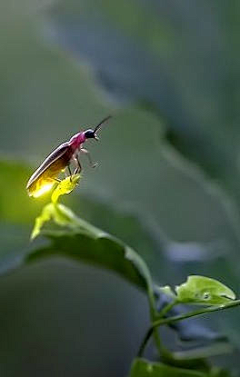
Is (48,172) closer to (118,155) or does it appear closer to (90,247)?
(90,247)

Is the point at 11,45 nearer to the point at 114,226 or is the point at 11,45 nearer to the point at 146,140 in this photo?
the point at 146,140

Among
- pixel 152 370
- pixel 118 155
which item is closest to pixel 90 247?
pixel 152 370

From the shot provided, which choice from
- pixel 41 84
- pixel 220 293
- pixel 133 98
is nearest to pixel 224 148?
pixel 133 98

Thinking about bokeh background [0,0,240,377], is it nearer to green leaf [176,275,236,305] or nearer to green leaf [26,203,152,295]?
green leaf [26,203,152,295]

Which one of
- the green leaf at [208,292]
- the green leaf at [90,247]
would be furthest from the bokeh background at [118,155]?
the green leaf at [208,292]

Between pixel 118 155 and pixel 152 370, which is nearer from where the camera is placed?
pixel 152 370

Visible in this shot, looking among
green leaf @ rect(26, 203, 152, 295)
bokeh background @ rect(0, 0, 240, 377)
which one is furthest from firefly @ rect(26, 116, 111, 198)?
bokeh background @ rect(0, 0, 240, 377)

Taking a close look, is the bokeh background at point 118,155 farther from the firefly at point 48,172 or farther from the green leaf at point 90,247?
the firefly at point 48,172
